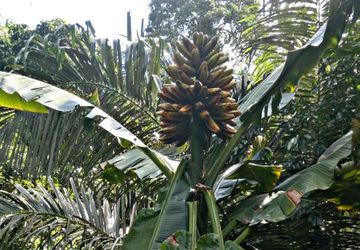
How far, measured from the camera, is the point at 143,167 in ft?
9.06

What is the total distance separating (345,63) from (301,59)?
0.71m

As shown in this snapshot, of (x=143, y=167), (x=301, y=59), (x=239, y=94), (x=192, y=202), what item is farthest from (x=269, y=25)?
(x=192, y=202)

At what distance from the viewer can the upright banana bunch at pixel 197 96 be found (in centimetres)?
257

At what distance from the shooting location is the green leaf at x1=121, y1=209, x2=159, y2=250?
2.19 meters

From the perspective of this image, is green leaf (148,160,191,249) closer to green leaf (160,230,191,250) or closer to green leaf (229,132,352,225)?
green leaf (160,230,191,250)

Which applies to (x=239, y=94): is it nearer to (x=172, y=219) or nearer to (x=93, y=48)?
(x=93, y=48)

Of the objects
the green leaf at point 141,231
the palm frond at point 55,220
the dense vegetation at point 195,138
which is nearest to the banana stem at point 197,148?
the dense vegetation at point 195,138

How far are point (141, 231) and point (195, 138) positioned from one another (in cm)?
63

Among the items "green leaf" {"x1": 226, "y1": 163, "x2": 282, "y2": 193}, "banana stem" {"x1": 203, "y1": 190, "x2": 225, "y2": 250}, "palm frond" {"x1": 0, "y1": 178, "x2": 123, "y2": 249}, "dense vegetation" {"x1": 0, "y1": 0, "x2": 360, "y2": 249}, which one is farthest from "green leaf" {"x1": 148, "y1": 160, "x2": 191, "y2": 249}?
"palm frond" {"x1": 0, "y1": 178, "x2": 123, "y2": 249}

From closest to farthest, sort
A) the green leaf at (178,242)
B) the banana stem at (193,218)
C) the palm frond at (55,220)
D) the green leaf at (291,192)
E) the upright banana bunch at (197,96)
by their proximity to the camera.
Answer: the green leaf at (178,242) < the banana stem at (193,218) < the green leaf at (291,192) < the upright banana bunch at (197,96) < the palm frond at (55,220)

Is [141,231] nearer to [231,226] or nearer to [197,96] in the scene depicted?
[231,226]

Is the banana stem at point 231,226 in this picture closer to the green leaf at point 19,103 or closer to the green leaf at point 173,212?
the green leaf at point 173,212

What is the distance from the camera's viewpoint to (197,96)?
2.57 m

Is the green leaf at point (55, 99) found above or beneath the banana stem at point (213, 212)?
above
